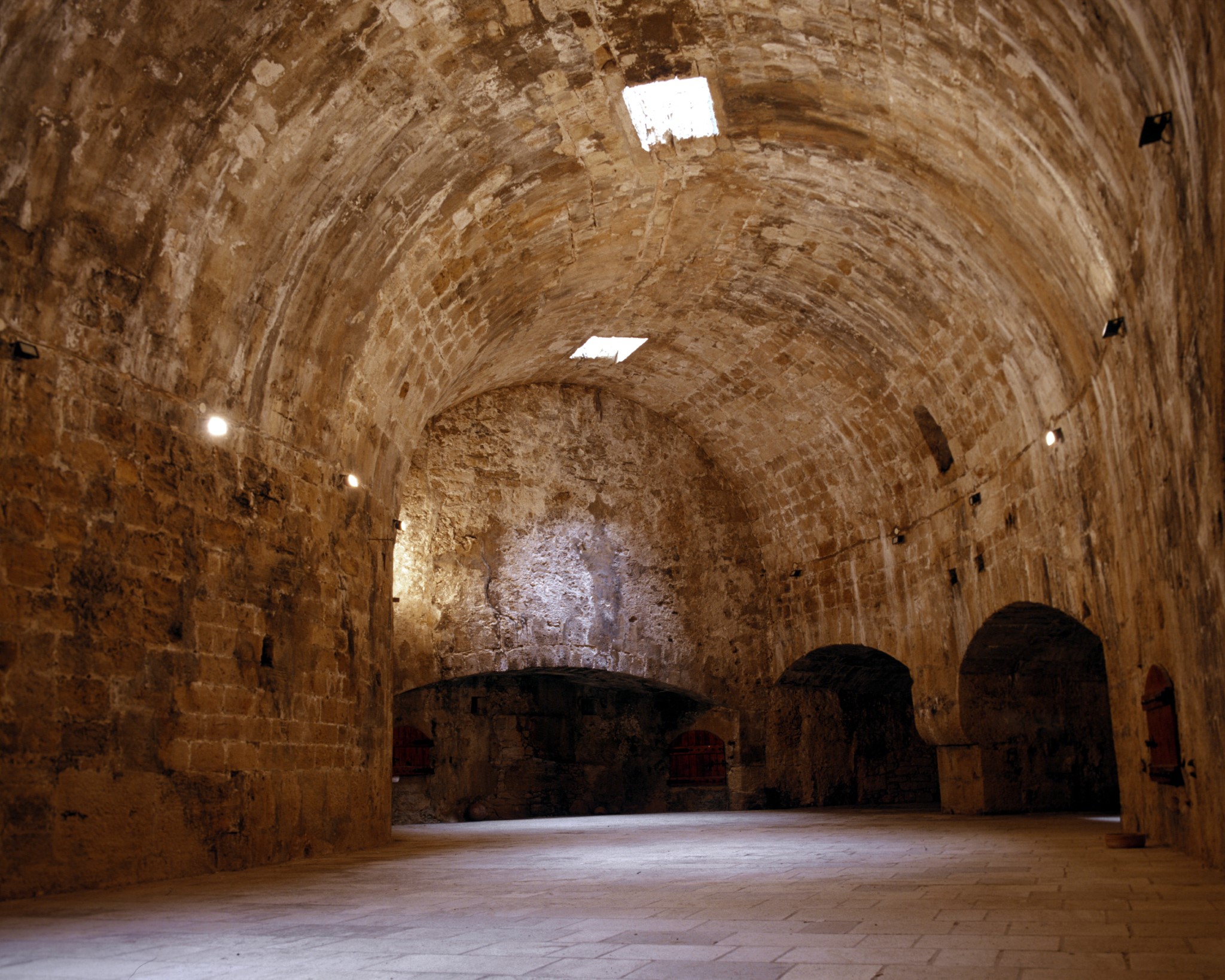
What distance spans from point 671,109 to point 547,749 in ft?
31.8

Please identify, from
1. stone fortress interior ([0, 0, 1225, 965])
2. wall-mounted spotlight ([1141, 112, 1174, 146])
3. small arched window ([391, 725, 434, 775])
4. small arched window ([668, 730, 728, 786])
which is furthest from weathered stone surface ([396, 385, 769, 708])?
wall-mounted spotlight ([1141, 112, 1174, 146])

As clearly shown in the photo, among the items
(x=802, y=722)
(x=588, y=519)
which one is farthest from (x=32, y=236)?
(x=802, y=722)

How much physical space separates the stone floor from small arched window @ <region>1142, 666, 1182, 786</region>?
1.56ft

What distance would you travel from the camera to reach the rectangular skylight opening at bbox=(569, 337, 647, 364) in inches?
493

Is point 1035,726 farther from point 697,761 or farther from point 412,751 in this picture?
point 412,751

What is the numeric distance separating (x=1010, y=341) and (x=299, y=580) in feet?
19.0

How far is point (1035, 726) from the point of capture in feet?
38.0

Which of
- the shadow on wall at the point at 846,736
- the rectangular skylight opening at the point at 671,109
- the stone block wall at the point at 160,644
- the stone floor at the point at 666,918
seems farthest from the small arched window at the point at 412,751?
the rectangular skylight opening at the point at 671,109

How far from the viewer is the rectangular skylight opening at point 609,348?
12.5 metres

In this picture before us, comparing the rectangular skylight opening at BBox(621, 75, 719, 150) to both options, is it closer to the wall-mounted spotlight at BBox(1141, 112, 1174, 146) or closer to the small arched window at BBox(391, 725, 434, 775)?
the wall-mounted spotlight at BBox(1141, 112, 1174, 146)

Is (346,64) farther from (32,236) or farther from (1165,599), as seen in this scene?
(1165,599)

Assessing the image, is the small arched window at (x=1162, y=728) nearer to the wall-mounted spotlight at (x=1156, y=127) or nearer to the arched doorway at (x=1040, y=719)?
the wall-mounted spotlight at (x=1156, y=127)

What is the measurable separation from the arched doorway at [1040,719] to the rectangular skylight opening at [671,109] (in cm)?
565

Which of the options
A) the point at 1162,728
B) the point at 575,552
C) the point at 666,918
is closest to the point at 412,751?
the point at 575,552
